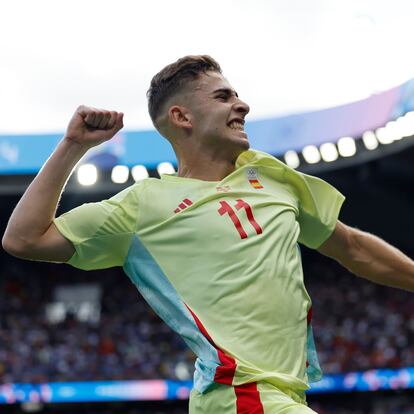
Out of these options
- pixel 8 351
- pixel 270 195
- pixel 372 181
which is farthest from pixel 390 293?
pixel 270 195

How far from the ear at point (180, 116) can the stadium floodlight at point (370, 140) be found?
18843 millimetres

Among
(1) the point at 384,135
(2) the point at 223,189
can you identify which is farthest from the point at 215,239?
(1) the point at 384,135

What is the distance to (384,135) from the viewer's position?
2158 cm

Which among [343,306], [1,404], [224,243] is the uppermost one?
[224,243]

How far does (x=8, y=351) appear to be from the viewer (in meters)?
21.7

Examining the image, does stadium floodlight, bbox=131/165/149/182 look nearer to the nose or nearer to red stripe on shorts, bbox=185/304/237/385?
the nose

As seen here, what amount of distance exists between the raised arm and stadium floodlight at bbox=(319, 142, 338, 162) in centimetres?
1961

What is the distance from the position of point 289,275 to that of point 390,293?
846 inches

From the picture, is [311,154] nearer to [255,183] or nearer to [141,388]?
[141,388]

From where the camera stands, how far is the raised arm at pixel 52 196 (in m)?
2.97

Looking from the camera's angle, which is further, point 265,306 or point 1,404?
point 1,404

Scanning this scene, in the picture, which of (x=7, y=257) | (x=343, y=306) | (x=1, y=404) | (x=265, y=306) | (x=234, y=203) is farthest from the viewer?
(x=7, y=257)

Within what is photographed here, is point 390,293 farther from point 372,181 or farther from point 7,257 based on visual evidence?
point 7,257

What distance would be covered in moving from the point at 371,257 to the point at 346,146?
19239 millimetres
